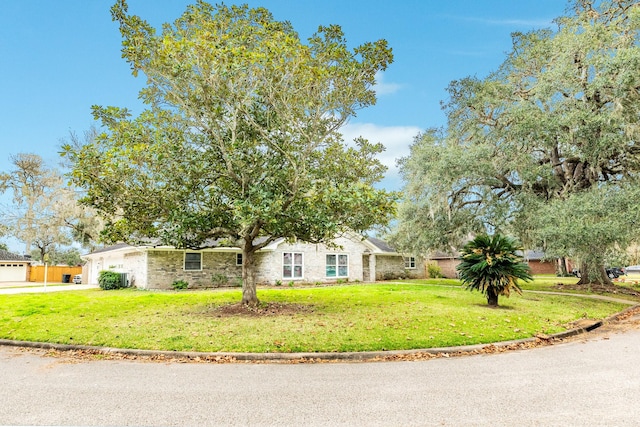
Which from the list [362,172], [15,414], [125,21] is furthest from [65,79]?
[15,414]

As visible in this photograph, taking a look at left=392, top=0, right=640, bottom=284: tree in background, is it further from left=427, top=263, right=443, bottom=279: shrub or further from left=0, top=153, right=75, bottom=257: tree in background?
left=0, top=153, right=75, bottom=257: tree in background

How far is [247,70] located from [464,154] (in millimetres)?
11667

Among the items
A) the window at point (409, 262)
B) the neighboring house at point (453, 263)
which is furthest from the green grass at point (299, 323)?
the neighboring house at point (453, 263)

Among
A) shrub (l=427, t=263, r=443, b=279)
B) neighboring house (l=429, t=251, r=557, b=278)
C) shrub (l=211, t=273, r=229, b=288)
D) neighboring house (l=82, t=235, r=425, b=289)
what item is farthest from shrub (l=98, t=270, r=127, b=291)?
neighboring house (l=429, t=251, r=557, b=278)

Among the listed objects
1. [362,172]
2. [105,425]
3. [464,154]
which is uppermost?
[464,154]

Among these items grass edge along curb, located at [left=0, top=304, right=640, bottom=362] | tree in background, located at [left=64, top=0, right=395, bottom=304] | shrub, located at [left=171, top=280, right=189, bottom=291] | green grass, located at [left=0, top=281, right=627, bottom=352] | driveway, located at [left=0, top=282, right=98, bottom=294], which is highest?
tree in background, located at [left=64, top=0, right=395, bottom=304]

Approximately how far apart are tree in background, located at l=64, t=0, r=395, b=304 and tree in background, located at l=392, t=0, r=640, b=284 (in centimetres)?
843

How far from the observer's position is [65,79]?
22094mm

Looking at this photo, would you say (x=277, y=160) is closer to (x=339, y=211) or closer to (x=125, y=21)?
(x=339, y=211)

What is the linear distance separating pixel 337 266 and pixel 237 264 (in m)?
6.66

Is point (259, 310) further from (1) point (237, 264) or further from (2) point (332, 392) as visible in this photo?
(1) point (237, 264)

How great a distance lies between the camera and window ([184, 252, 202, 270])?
23500mm

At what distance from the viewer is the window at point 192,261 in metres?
23.5

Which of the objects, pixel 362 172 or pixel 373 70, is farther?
pixel 362 172
